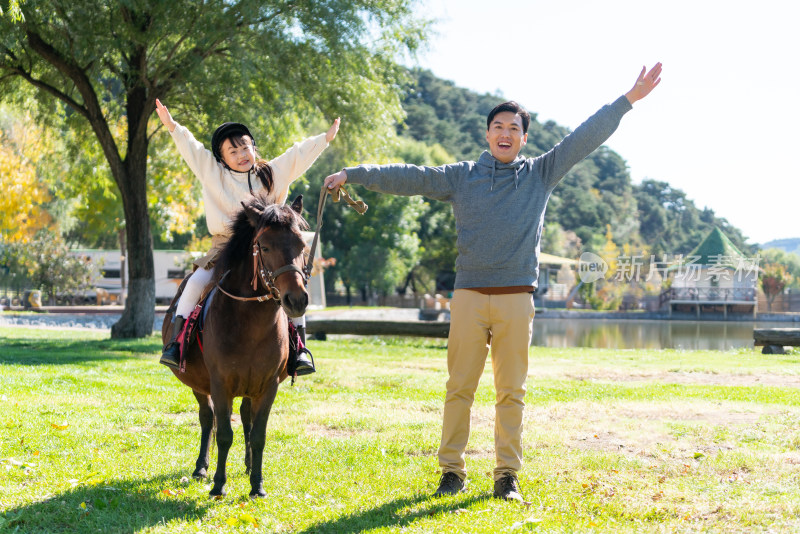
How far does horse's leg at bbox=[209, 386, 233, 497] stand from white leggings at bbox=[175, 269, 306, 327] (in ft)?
2.40

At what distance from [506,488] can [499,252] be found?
4.91 ft

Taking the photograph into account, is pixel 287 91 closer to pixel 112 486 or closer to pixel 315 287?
pixel 112 486

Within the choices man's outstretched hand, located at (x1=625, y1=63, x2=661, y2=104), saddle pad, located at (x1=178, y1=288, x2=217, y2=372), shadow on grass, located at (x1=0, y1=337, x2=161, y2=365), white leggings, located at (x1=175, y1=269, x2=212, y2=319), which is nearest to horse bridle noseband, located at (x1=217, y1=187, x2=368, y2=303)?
saddle pad, located at (x1=178, y1=288, x2=217, y2=372)

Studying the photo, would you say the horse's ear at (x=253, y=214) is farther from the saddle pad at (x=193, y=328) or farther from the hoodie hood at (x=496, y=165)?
the hoodie hood at (x=496, y=165)

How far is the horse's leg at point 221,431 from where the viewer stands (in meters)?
4.64

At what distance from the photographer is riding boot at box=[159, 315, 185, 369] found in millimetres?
5043

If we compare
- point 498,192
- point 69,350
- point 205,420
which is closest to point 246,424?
point 205,420

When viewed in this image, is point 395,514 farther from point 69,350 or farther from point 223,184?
point 69,350

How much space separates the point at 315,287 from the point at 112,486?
126 feet

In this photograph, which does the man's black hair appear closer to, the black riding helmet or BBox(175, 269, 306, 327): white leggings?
the black riding helmet

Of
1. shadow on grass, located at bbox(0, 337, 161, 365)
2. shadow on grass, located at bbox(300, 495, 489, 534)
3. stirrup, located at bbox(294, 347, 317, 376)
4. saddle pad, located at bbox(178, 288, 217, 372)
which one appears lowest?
shadow on grass, located at bbox(0, 337, 161, 365)

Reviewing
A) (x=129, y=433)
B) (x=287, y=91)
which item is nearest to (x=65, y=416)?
(x=129, y=433)

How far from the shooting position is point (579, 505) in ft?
14.4

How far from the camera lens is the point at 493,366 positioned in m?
4.73
